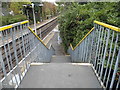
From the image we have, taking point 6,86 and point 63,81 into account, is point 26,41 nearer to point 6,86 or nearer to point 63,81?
point 6,86

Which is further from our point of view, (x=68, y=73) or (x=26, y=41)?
(x=26, y=41)

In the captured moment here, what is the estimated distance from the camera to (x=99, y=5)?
4758 millimetres

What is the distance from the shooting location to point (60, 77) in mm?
1804

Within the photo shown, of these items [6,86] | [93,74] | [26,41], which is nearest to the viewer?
[6,86]

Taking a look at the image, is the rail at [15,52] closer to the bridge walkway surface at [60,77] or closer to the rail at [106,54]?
the bridge walkway surface at [60,77]

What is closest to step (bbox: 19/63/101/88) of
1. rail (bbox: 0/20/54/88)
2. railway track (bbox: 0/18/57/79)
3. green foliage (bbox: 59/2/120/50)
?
rail (bbox: 0/20/54/88)

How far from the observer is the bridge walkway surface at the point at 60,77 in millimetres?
1624

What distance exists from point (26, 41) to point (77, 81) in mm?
1252

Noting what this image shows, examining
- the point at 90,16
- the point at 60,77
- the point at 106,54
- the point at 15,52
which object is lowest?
the point at 60,77

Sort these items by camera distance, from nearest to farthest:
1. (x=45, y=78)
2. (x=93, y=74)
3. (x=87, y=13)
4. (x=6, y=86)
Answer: (x=6, y=86), (x=45, y=78), (x=93, y=74), (x=87, y=13)

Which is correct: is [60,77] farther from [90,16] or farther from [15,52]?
[90,16]

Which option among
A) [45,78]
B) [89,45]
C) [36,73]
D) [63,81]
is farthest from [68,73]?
[89,45]

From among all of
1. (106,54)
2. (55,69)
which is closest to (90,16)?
(106,54)

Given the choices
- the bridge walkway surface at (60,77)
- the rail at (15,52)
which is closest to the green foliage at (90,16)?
the bridge walkway surface at (60,77)
